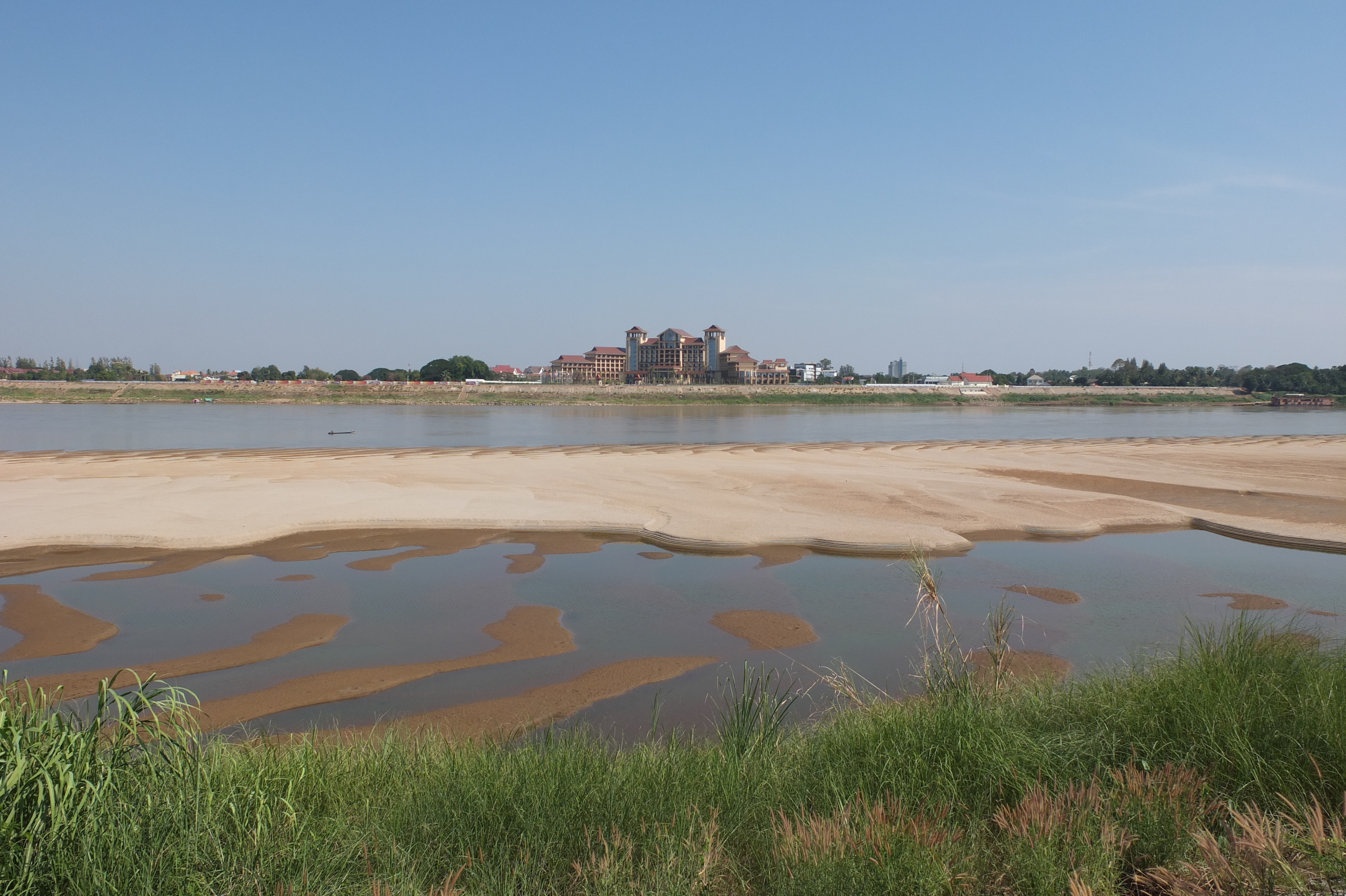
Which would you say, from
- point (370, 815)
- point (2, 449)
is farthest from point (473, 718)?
point (2, 449)

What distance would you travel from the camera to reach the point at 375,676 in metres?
8.63

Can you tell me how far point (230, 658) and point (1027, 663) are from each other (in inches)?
359

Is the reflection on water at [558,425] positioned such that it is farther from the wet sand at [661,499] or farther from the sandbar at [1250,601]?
the sandbar at [1250,601]

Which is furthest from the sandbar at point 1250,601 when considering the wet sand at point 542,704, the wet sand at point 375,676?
the wet sand at point 375,676

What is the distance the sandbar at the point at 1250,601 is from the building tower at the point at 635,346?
163 metres

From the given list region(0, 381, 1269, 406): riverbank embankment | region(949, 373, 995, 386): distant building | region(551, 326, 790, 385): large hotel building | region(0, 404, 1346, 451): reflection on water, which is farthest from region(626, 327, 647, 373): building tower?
region(0, 404, 1346, 451): reflection on water

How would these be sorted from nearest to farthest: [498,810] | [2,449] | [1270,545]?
[498,810]
[1270,545]
[2,449]

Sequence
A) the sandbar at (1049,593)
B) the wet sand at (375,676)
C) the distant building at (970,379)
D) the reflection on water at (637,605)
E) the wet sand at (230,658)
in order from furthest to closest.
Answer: the distant building at (970,379)
the sandbar at (1049,593)
the reflection on water at (637,605)
the wet sand at (230,658)
the wet sand at (375,676)

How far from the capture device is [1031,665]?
879 centimetres

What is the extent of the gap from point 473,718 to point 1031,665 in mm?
6052

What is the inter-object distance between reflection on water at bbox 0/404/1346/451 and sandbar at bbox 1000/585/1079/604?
89.0 feet

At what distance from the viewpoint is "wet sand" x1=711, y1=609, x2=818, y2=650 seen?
386 inches

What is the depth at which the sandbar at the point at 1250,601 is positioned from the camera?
11234 mm

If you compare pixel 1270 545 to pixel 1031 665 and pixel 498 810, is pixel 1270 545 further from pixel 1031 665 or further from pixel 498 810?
pixel 498 810
